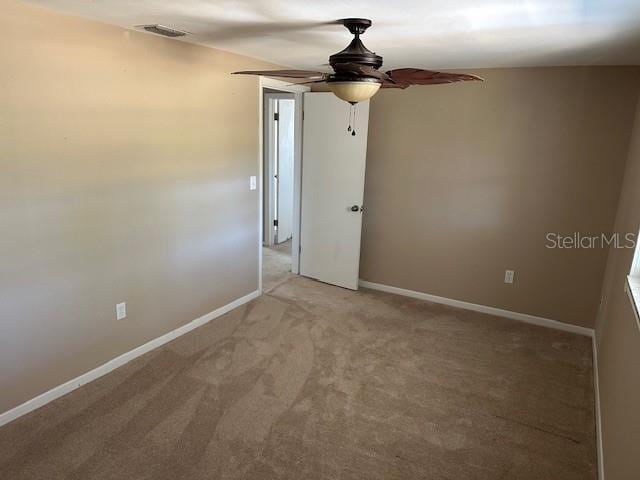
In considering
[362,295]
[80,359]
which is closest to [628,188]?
[362,295]

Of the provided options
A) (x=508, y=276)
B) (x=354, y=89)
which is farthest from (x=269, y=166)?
(x=354, y=89)

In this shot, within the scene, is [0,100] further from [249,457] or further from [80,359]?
[249,457]

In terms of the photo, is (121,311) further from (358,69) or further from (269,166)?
(269,166)

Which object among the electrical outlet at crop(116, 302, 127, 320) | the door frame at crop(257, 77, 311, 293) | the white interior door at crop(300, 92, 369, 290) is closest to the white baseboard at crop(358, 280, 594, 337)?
the white interior door at crop(300, 92, 369, 290)

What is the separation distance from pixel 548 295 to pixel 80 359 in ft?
12.1

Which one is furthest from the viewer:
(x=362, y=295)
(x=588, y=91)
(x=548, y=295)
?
(x=362, y=295)

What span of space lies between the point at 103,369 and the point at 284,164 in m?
3.85

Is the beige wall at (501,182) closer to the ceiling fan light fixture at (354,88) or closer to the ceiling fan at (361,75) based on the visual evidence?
the ceiling fan at (361,75)

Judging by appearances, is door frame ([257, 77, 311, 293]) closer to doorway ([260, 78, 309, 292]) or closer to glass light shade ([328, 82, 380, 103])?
doorway ([260, 78, 309, 292])

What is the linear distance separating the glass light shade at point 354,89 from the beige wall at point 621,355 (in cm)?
152

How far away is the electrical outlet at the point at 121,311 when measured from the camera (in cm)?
301

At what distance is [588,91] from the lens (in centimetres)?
348

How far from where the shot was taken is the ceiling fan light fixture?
1952 millimetres

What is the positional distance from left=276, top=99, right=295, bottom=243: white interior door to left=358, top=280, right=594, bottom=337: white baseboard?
195 cm
